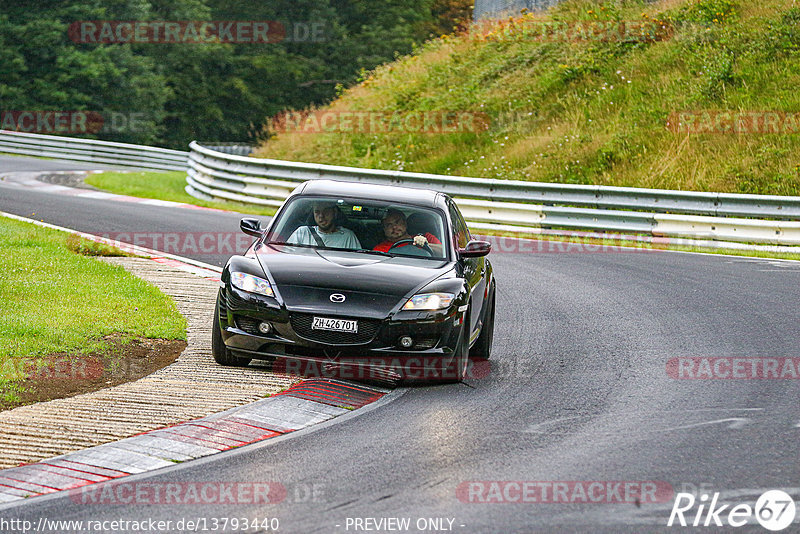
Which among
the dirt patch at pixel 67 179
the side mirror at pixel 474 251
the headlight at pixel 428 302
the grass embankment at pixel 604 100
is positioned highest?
the grass embankment at pixel 604 100

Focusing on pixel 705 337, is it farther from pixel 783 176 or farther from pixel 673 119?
pixel 673 119

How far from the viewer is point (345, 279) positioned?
872 centimetres

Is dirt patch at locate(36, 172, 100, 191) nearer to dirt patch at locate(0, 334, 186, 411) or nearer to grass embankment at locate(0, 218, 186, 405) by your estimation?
grass embankment at locate(0, 218, 186, 405)

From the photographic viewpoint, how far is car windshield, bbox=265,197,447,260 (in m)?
9.77

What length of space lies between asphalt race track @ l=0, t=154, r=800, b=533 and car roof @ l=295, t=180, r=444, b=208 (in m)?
1.56

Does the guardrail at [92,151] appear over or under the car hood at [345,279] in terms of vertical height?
over

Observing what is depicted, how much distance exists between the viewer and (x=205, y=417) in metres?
7.42

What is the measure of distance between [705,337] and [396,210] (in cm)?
352

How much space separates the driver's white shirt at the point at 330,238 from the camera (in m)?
9.74

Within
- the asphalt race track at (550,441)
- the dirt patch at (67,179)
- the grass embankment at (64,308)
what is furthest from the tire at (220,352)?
the dirt patch at (67,179)

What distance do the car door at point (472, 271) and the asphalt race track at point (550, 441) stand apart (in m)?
0.53

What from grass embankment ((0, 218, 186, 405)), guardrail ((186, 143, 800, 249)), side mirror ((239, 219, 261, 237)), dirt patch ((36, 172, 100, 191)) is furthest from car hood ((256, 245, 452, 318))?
dirt patch ((36, 172, 100, 191))

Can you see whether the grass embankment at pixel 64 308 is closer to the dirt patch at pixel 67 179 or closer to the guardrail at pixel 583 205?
the guardrail at pixel 583 205

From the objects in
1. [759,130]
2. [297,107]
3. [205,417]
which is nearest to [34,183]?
[759,130]
